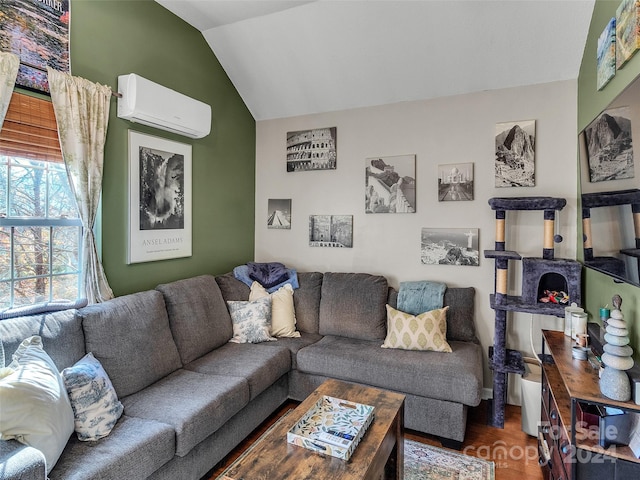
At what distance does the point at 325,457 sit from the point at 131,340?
1.34 meters

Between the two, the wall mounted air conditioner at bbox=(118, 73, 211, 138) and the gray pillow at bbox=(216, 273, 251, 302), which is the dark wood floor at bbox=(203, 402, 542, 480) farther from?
the wall mounted air conditioner at bbox=(118, 73, 211, 138)

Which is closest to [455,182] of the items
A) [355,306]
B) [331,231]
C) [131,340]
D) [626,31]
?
[331,231]

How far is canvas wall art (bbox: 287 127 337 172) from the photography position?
11.5 feet

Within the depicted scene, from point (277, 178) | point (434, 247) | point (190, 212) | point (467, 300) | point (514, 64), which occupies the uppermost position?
point (514, 64)

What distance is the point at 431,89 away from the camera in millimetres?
3053

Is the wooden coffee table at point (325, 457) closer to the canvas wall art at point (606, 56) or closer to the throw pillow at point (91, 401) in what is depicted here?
the throw pillow at point (91, 401)

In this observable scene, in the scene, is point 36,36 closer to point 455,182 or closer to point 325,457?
point 325,457

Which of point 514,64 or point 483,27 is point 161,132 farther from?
point 514,64

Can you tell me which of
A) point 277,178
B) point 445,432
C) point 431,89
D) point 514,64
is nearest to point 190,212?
point 277,178

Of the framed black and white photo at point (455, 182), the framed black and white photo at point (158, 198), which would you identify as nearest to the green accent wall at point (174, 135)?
the framed black and white photo at point (158, 198)

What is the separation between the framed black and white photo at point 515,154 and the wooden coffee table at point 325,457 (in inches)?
79.3

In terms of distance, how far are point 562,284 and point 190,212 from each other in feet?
9.70

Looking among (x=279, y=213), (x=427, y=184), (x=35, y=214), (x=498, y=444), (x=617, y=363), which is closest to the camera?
(x=617, y=363)

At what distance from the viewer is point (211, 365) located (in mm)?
2383
